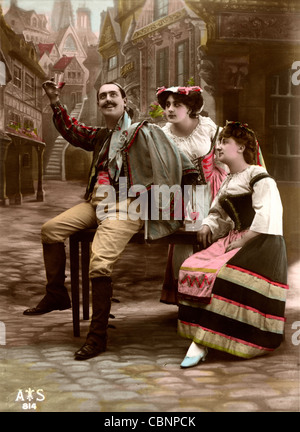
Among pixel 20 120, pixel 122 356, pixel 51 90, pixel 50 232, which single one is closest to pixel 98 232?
pixel 50 232

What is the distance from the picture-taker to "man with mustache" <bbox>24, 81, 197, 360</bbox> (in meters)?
3.56

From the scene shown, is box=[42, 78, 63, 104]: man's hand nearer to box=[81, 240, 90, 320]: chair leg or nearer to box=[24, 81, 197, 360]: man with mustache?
box=[24, 81, 197, 360]: man with mustache

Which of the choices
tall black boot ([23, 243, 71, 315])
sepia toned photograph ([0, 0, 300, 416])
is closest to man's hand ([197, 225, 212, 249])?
sepia toned photograph ([0, 0, 300, 416])

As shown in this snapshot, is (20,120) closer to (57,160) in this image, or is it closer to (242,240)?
(57,160)

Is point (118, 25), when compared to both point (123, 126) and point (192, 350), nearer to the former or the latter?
point (123, 126)

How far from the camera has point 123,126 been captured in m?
3.84

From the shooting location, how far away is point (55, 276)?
3.84m

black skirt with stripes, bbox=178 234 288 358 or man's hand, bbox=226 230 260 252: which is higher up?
man's hand, bbox=226 230 260 252

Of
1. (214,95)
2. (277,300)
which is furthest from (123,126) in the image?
(277,300)

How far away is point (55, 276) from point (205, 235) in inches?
42.3

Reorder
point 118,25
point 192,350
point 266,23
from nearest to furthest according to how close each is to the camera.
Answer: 1. point 192,350
2. point 118,25
3. point 266,23

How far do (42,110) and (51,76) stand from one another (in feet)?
0.89

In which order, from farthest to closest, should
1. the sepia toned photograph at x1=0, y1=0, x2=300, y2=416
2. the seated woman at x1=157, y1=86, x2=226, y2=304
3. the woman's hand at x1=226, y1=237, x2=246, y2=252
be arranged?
the seated woman at x1=157, y1=86, x2=226, y2=304 → the woman's hand at x1=226, y1=237, x2=246, y2=252 → the sepia toned photograph at x1=0, y1=0, x2=300, y2=416
